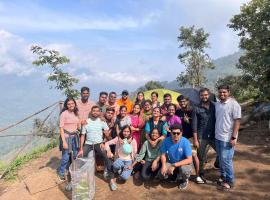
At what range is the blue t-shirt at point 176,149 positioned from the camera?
745 cm

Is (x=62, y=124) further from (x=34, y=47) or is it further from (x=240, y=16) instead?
(x=240, y=16)

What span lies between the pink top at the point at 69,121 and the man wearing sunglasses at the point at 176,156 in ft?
7.47

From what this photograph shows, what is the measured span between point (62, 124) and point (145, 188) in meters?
2.54

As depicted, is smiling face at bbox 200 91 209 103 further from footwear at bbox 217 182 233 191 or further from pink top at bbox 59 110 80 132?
pink top at bbox 59 110 80 132

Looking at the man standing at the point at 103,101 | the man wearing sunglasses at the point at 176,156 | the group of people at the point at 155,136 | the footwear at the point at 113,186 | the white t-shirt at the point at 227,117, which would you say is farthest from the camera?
the man standing at the point at 103,101

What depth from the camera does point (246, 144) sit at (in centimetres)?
1086

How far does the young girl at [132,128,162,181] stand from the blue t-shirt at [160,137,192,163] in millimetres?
359

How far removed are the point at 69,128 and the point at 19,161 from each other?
4.46 meters

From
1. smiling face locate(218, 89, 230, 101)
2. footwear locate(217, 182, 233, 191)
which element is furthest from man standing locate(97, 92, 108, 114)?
footwear locate(217, 182, 233, 191)

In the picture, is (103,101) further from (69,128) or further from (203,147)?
(203,147)

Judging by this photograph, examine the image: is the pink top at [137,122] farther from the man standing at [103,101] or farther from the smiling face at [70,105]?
the smiling face at [70,105]

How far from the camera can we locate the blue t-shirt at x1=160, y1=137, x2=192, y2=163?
7.45 meters

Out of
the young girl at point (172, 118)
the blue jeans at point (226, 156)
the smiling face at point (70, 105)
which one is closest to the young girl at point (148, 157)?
the young girl at point (172, 118)

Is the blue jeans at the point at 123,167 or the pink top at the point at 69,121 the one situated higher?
the pink top at the point at 69,121
